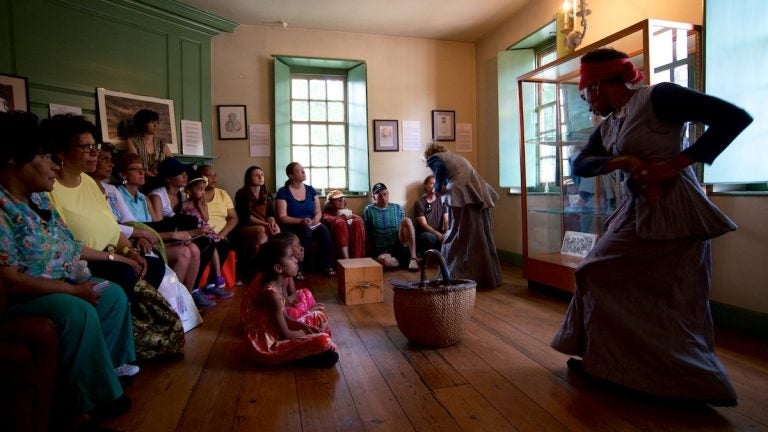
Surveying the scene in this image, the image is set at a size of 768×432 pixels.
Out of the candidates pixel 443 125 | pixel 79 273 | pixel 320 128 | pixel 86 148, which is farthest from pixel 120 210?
pixel 443 125

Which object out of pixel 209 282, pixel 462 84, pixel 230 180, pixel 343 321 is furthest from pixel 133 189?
pixel 462 84

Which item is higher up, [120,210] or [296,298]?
[120,210]

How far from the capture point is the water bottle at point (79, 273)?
68.6 inches

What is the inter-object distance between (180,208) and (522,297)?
2893 millimetres

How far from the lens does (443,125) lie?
234 inches

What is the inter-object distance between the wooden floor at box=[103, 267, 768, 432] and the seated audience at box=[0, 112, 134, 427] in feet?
0.60

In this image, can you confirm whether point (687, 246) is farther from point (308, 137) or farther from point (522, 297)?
point (308, 137)

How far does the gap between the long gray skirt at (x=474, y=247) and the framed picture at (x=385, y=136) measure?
213 cm

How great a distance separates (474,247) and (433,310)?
1691 millimetres

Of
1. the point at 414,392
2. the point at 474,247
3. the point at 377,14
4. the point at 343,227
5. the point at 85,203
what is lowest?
the point at 414,392

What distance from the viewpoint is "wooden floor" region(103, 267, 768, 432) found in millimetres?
1606

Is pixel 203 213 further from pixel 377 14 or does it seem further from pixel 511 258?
pixel 511 258

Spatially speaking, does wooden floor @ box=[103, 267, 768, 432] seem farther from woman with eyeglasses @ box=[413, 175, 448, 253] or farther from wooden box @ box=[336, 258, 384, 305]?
woman with eyeglasses @ box=[413, 175, 448, 253]

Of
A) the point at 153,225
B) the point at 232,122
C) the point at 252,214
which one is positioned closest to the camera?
the point at 153,225
